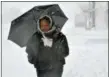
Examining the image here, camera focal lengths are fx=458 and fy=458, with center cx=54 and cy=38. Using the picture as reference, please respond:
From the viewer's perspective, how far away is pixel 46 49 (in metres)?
6.86

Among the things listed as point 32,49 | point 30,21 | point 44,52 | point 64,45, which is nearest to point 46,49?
point 44,52

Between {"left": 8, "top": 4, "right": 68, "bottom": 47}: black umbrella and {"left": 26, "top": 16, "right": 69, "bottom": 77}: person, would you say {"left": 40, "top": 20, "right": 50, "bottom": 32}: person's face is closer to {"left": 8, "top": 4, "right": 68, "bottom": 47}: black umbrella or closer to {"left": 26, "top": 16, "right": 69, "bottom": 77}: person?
{"left": 26, "top": 16, "right": 69, "bottom": 77}: person

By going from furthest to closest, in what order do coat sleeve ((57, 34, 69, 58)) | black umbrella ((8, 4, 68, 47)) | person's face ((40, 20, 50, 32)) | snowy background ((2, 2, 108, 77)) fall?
snowy background ((2, 2, 108, 77)), black umbrella ((8, 4, 68, 47)), coat sleeve ((57, 34, 69, 58)), person's face ((40, 20, 50, 32))

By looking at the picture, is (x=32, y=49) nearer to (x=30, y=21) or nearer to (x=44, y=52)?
(x=44, y=52)

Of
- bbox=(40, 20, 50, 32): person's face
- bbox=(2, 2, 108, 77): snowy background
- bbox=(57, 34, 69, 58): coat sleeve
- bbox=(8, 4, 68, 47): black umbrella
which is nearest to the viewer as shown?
bbox=(40, 20, 50, 32): person's face

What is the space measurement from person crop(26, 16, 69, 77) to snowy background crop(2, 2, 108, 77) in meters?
1.10

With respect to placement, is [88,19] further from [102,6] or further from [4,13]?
[4,13]

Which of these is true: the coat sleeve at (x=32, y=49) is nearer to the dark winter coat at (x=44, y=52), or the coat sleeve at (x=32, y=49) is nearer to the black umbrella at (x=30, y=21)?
the dark winter coat at (x=44, y=52)

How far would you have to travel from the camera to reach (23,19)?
7.28 metres

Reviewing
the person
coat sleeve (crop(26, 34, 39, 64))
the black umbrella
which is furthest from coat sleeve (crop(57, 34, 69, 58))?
coat sleeve (crop(26, 34, 39, 64))

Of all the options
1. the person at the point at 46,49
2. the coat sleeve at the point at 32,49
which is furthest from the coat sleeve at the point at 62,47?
the coat sleeve at the point at 32,49

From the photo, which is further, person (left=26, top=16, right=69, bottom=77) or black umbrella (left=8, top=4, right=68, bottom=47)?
black umbrella (left=8, top=4, right=68, bottom=47)

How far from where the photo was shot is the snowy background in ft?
29.3

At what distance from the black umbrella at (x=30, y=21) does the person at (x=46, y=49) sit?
25 centimetres
